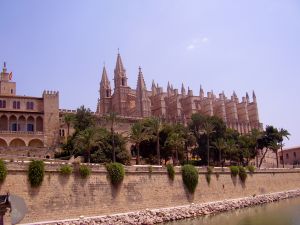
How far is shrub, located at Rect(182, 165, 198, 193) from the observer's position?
37719mm

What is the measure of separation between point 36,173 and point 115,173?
22.4 feet

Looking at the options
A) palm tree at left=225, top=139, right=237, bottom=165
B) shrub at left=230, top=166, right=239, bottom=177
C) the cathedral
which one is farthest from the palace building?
shrub at left=230, top=166, right=239, bottom=177

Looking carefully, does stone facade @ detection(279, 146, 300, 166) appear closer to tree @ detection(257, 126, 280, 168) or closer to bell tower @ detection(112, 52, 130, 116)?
tree @ detection(257, 126, 280, 168)

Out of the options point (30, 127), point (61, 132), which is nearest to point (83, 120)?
point (61, 132)

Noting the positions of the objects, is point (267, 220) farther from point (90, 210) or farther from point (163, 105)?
point (163, 105)

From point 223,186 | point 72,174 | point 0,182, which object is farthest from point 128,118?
point 0,182

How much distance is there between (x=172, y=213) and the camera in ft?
105

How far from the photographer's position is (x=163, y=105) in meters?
83.1

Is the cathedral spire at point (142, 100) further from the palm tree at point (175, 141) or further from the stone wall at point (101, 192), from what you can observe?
the stone wall at point (101, 192)

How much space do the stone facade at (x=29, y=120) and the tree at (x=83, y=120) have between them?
13.9 feet

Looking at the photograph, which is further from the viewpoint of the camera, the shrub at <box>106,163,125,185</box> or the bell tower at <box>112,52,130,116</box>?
the bell tower at <box>112,52,130,116</box>

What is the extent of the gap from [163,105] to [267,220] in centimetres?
5433

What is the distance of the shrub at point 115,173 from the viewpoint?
31.3 m

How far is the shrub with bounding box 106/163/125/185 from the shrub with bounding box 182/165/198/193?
26.2 feet
